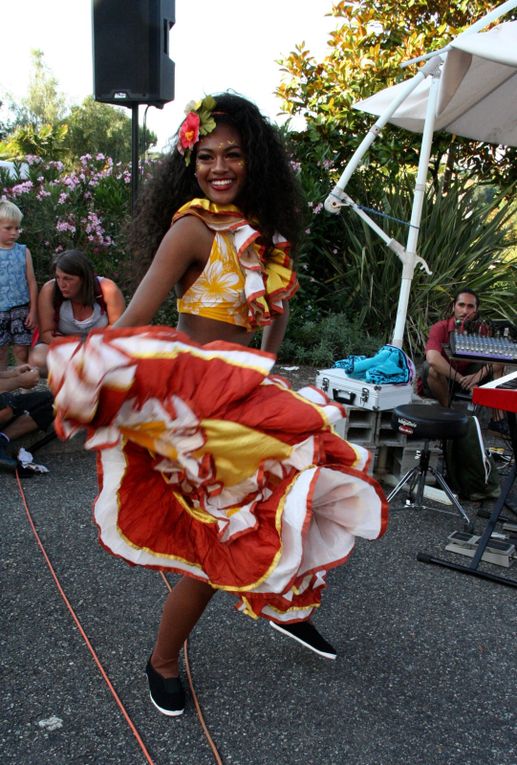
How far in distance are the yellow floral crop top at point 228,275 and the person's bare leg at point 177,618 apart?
0.82 m

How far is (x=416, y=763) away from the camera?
1.99m

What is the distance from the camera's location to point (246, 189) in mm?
2184

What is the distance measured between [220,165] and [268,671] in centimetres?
174

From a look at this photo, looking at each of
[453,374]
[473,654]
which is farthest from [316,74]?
[473,654]

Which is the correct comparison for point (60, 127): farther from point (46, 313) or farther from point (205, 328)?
point (205, 328)

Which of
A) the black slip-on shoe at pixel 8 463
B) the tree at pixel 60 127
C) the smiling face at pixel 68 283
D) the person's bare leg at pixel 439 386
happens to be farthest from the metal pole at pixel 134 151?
the tree at pixel 60 127

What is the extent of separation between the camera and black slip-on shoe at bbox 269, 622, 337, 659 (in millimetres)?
2461

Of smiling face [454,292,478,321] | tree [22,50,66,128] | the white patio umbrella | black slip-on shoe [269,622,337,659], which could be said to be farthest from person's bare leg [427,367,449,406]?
tree [22,50,66,128]

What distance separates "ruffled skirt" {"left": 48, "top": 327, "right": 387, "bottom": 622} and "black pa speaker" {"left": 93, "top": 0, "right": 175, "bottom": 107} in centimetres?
487

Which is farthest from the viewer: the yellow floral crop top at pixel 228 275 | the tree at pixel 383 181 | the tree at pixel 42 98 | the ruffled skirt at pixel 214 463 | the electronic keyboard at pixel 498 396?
the tree at pixel 42 98

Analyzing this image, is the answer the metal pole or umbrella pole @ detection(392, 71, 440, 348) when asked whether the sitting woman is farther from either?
umbrella pole @ detection(392, 71, 440, 348)

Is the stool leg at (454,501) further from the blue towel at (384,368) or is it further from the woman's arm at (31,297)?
the woman's arm at (31,297)

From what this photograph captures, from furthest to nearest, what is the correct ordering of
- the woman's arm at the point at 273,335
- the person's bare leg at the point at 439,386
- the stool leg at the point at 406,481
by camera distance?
1. the person's bare leg at the point at 439,386
2. the stool leg at the point at 406,481
3. the woman's arm at the point at 273,335

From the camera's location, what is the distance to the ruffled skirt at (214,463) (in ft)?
5.23
